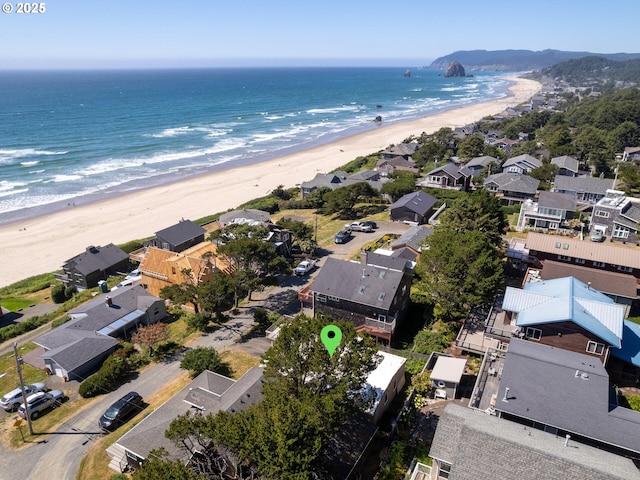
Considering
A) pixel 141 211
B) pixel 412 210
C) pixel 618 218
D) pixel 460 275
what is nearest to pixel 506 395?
pixel 460 275

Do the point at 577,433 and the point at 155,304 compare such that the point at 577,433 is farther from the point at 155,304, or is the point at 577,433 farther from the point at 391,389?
the point at 155,304

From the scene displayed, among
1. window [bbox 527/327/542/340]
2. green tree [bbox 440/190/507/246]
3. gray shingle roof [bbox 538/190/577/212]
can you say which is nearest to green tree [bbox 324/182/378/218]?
green tree [bbox 440/190/507/246]

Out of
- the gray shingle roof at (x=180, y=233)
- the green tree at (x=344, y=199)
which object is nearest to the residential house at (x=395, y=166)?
the green tree at (x=344, y=199)

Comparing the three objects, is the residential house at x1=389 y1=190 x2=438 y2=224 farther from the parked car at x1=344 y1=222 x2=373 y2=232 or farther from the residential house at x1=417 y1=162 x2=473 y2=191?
the residential house at x1=417 y1=162 x2=473 y2=191

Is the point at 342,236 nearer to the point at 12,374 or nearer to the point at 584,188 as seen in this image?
the point at 12,374

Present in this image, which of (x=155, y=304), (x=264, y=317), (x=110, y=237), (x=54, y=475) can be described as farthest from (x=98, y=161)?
(x=54, y=475)
